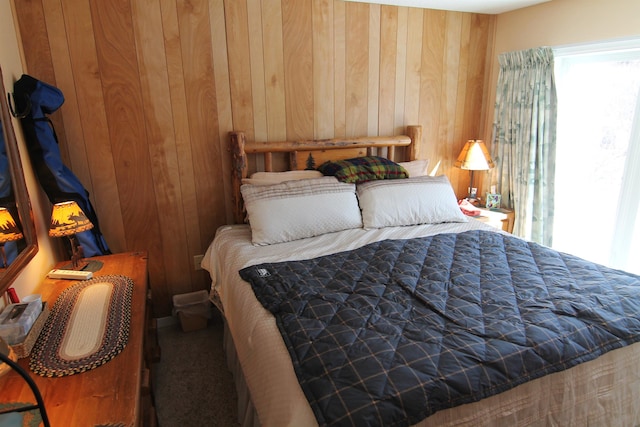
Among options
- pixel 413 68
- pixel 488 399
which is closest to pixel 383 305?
pixel 488 399

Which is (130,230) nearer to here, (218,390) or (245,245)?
(245,245)

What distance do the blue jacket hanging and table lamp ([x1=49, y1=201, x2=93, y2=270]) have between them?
175 mm

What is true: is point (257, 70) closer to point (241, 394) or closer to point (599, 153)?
point (241, 394)

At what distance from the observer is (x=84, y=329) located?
136 centimetres

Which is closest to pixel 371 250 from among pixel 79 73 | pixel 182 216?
pixel 182 216

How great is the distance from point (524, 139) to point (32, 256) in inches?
125

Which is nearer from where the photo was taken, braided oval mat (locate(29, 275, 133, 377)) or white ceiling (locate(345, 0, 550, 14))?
braided oval mat (locate(29, 275, 133, 377))

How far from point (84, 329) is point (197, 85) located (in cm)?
164

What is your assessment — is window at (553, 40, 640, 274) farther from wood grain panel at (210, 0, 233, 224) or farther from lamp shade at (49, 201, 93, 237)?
lamp shade at (49, 201, 93, 237)

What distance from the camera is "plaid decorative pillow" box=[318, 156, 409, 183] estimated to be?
2611 millimetres

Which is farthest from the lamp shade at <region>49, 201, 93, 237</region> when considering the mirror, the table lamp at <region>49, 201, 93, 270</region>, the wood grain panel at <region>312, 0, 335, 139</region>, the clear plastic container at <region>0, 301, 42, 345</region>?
the wood grain panel at <region>312, 0, 335, 139</region>

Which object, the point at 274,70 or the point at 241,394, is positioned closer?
the point at 241,394

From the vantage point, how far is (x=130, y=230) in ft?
8.21

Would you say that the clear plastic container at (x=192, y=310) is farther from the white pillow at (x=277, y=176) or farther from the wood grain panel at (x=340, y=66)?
the wood grain panel at (x=340, y=66)
